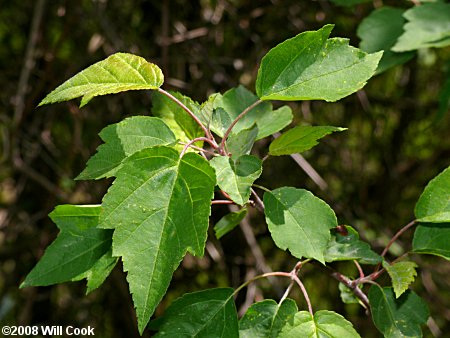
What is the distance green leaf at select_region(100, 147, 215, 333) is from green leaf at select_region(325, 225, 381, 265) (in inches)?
10.4

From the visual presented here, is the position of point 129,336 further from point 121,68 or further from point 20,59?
point 121,68

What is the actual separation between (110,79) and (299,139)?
0.28 m

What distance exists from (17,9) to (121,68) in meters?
1.69

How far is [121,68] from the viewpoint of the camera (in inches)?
33.6

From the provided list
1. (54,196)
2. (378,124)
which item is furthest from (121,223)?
(378,124)

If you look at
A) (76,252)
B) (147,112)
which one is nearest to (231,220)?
(76,252)

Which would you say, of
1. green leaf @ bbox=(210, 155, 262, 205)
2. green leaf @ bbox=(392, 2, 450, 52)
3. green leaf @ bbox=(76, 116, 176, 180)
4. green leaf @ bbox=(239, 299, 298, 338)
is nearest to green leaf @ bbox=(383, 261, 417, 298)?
green leaf @ bbox=(239, 299, 298, 338)

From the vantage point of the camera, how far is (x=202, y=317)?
3.13 feet

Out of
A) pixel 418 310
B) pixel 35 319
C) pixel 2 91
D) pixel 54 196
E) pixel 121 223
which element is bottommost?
pixel 35 319

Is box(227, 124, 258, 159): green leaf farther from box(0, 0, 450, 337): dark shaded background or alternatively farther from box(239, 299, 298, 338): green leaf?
box(0, 0, 450, 337): dark shaded background

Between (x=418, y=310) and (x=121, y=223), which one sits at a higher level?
(x=121, y=223)

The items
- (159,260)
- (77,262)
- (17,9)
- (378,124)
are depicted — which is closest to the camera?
(159,260)

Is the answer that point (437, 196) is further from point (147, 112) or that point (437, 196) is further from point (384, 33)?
point (147, 112)

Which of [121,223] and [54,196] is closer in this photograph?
[121,223]
